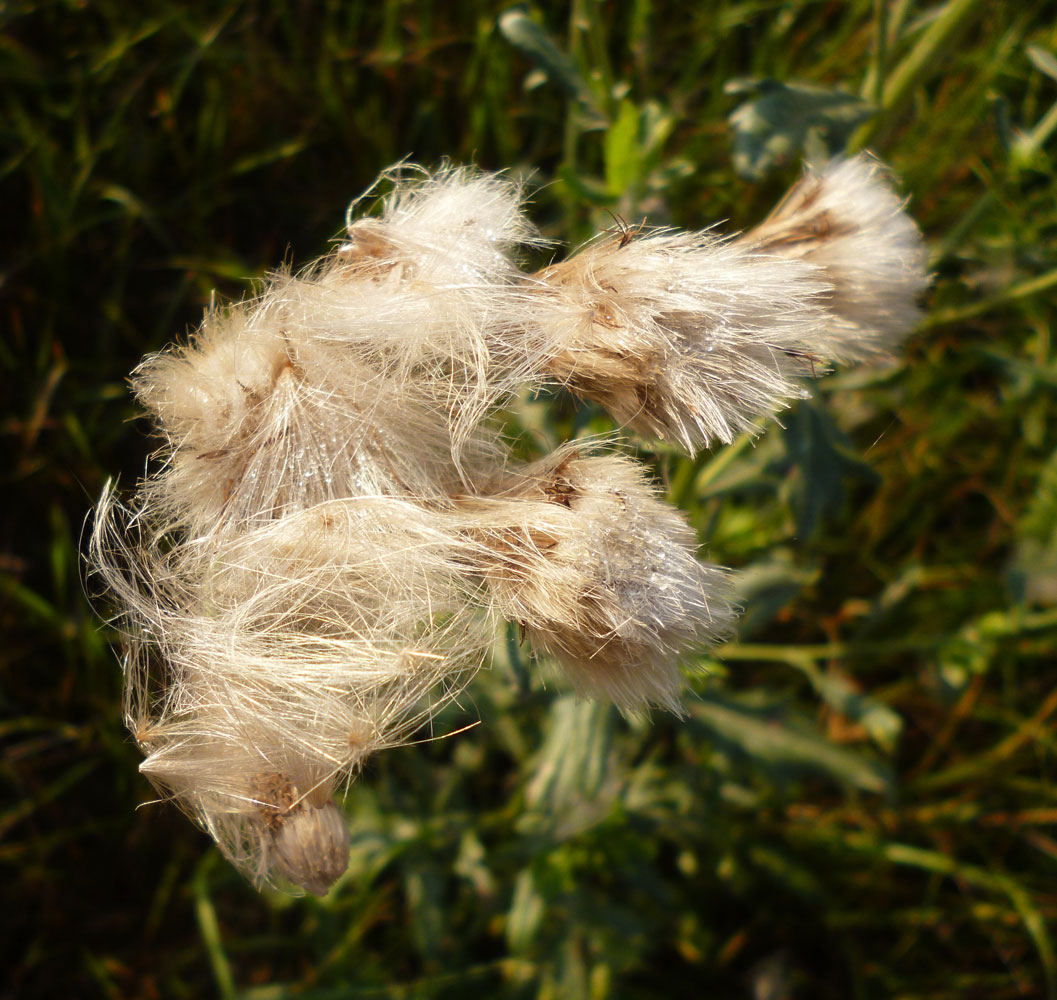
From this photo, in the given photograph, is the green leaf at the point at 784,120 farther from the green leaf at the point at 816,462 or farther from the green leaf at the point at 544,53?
the green leaf at the point at 816,462

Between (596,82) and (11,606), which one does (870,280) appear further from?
(11,606)

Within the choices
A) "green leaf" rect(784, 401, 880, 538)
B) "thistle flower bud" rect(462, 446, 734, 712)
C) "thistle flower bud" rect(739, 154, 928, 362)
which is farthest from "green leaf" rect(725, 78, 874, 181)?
"thistle flower bud" rect(462, 446, 734, 712)

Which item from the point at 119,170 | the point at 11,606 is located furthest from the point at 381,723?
the point at 119,170

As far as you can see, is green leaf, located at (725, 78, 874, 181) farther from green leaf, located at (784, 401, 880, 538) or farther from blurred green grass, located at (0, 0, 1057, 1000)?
blurred green grass, located at (0, 0, 1057, 1000)

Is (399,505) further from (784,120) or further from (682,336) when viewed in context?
(784,120)

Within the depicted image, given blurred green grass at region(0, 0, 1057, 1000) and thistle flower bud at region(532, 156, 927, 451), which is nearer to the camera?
thistle flower bud at region(532, 156, 927, 451)

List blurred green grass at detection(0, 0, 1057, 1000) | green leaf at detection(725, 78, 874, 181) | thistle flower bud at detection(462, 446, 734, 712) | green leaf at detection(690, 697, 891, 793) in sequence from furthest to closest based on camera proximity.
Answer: blurred green grass at detection(0, 0, 1057, 1000)
green leaf at detection(690, 697, 891, 793)
green leaf at detection(725, 78, 874, 181)
thistle flower bud at detection(462, 446, 734, 712)

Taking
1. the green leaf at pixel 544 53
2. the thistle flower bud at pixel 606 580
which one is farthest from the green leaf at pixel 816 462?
the green leaf at pixel 544 53
